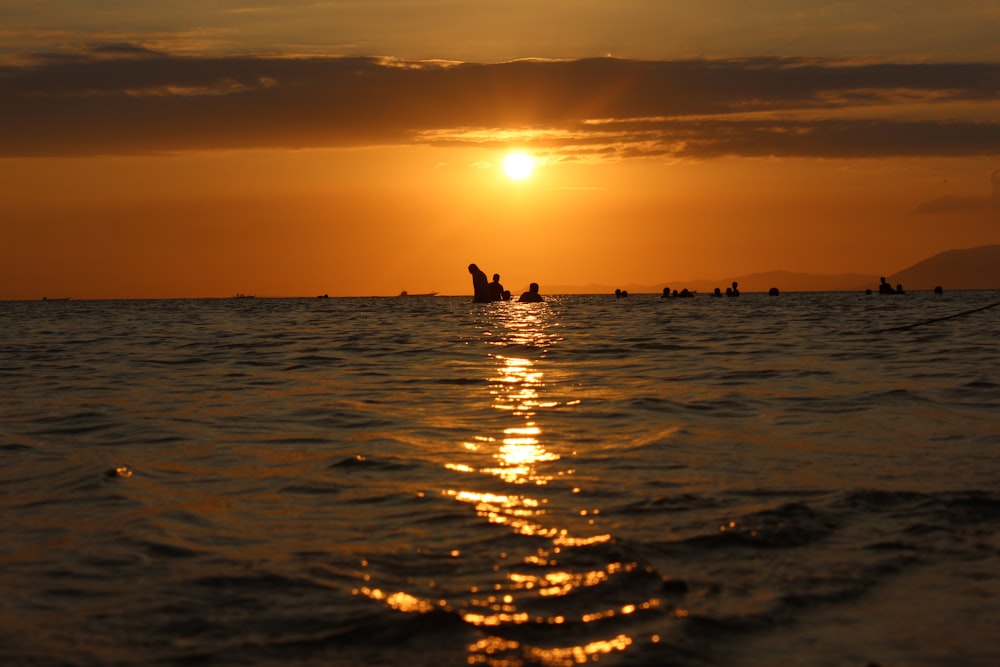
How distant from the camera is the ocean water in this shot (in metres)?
4.79

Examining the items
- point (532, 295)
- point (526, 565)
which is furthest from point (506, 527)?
point (532, 295)

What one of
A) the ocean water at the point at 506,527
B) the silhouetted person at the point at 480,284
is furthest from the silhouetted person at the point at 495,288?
the ocean water at the point at 506,527

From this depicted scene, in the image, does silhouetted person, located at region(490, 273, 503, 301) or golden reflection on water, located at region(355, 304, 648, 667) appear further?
silhouetted person, located at region(490, 273, 503, 301)

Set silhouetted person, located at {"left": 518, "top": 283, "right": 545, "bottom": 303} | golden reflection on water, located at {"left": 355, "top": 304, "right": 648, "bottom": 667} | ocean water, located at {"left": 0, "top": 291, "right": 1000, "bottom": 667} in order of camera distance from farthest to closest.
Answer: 1. silhouetted person, located at {"left": 518, "top": 283, "right": 545, "bottom": 303}
2. ocean water, located at {"left": 0, "top": 291, "right": 1000, "bottom": 667}
3. golden reflection on water, located at {"left": 355, "top": 304, "right": 648, "bottom": 667}

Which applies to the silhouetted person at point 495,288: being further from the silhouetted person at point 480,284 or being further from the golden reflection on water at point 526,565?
the golden reflection on water at point 526,565

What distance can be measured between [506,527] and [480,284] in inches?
2938

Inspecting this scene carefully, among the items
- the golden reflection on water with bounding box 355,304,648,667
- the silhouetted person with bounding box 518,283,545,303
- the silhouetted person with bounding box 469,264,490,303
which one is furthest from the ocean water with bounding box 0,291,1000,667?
the silhouetted person with bounding box 518,283,545,303

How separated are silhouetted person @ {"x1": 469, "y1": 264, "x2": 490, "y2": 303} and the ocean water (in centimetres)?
6397

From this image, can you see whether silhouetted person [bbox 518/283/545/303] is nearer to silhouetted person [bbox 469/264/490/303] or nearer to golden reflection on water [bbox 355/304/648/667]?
silhouetted person [bbox 469/264/490/303]

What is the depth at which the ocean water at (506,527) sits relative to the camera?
479 cm

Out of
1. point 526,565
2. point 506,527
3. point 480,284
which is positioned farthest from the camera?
point 480,284

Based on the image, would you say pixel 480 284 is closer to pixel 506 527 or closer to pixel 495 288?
pixel 495 288

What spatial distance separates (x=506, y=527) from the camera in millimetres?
6820

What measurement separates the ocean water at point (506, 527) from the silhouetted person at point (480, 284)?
63972 mm
